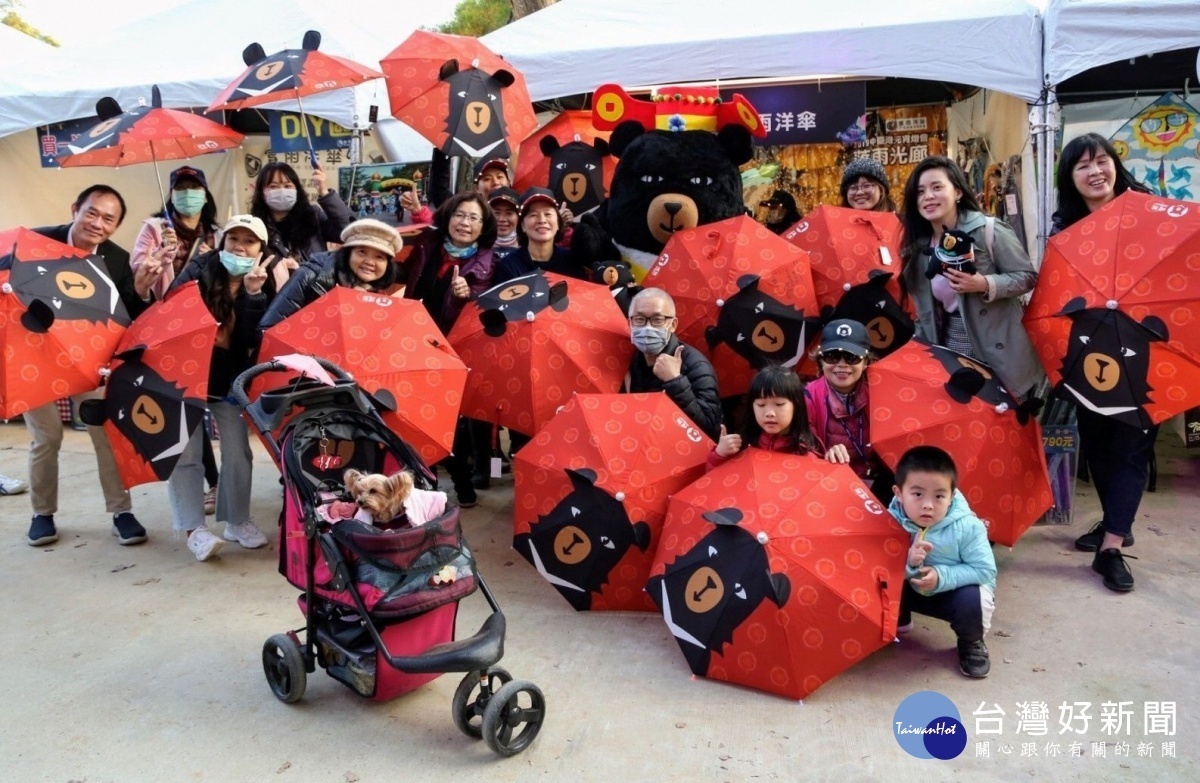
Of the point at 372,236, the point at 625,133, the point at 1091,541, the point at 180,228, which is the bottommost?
the point at 1091,541

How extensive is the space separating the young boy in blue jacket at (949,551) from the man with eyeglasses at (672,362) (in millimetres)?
1155

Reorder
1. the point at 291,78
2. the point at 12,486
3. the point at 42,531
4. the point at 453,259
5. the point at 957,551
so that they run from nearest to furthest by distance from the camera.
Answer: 1. the point at 957,551
2. the point at 42,531
3. the point at 453,259
4. the point at 291,78
5. the point at 12,486

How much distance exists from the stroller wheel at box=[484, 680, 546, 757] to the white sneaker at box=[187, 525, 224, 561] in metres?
2.34

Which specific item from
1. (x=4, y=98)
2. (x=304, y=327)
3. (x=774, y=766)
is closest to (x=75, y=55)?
(x=4, y=98)

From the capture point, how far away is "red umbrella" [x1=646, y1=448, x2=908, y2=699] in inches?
124

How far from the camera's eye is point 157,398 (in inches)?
161

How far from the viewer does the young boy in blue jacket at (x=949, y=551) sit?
11.1 feet

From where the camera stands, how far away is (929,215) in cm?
431

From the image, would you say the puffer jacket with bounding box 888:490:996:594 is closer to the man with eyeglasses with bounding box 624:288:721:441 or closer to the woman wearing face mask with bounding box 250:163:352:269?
the man with eyeglasses with bounding box 624:288:721:441

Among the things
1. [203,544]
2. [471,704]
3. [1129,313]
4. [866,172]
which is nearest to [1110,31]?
[866,172]

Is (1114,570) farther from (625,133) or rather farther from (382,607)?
(625,133)

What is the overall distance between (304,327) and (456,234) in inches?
51.9

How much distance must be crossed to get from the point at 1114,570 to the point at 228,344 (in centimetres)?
436

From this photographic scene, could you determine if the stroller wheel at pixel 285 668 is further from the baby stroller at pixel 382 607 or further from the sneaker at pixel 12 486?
the sneaker at pixel 12 486
